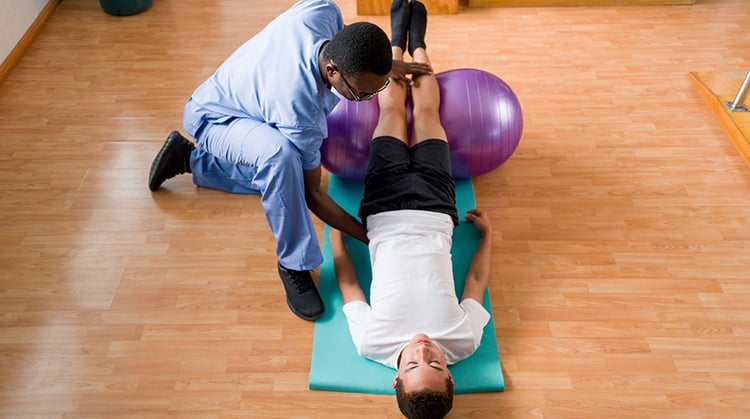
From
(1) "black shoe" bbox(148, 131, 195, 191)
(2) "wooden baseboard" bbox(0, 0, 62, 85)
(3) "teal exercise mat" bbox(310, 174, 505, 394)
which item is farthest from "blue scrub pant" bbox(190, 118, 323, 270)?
(2) "wooden baseboard" bbox(0, 0, 62, 85)

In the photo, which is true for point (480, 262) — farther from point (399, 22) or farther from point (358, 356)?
point (399, 22)

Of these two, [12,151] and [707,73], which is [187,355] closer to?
[12,151]

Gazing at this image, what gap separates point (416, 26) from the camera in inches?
107

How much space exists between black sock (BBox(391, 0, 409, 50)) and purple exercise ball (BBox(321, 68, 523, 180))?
0.39m

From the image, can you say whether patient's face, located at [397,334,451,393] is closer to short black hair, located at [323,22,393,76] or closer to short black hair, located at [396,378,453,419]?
short black hair, located at [396,378,453,419]

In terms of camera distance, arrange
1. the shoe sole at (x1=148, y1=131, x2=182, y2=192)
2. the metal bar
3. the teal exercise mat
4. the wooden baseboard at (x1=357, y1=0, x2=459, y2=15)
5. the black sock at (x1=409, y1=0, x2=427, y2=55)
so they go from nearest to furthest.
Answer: the teal exercise mat → the shoe sole at (x1=148, y1=131, x2=182, y2=192) → the black sock at (x1=409, y1=0, x2=427, y2=55) → the metal bar → the wooden baseboard at (x1=357, y1=0, x2=459, y2=15)

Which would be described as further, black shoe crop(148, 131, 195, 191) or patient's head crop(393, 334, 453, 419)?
black shoe crop(148, 131, 195, 191)

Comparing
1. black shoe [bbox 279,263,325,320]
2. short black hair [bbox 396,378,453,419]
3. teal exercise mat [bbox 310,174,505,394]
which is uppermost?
short black hair [bbox 396,378,453,419]

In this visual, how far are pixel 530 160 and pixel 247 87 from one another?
1369 millimetres

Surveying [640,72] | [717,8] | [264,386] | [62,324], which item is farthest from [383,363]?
[717,8]

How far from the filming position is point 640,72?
3.21 meters

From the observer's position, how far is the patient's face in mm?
1633

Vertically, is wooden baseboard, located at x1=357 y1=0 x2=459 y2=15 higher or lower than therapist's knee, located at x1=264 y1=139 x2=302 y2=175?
lower

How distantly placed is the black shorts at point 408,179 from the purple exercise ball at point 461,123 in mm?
121
